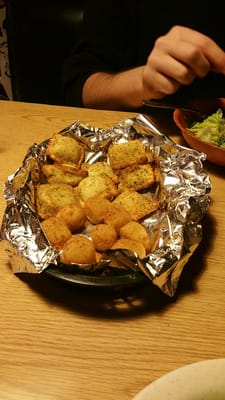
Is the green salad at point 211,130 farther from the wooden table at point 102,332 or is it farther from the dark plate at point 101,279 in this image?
the dark plate at point 101,279

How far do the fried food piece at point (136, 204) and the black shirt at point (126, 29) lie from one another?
676 mm

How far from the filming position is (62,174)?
99 centimetres

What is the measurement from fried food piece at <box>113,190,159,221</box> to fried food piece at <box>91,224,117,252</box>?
0.08 m

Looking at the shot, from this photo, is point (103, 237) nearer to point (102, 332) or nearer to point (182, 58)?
point (102, 332)

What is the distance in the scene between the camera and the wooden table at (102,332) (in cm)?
64

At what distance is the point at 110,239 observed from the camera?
813mm

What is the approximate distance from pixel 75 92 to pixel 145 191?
629 mm

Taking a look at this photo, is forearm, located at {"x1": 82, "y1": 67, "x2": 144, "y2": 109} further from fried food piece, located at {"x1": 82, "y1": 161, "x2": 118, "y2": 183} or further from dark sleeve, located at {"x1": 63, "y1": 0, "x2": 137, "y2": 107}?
fried food piece, located at {"x1": 82, "y1": 161, "x2": 118, "y2": 183}

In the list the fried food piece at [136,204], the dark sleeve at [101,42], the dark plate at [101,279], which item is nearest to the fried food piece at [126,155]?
the fried food piece at [136,204]

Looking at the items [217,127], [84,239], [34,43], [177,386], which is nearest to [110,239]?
[84,239]

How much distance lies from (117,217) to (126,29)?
0.85 m

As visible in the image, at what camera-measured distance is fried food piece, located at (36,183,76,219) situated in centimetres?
89

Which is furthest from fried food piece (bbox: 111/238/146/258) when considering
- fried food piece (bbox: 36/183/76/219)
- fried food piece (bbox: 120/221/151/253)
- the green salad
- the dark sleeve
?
the dark sleeve

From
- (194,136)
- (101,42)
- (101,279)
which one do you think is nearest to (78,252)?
(101,279)
